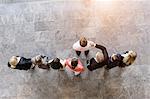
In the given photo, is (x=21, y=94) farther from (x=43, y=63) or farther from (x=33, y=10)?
(x=33, y=10)

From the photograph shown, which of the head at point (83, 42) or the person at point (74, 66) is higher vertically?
the head at point (83, 42)

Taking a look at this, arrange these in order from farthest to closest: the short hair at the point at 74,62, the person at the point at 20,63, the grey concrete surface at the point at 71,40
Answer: the grey concrete surface at the point at 71,40 → the person at the point at 20,63 → the short hair at the point at 74,62

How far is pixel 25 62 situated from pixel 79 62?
1011 millimetres

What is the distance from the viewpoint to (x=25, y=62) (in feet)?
20.4

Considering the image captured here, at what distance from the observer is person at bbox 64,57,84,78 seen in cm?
588

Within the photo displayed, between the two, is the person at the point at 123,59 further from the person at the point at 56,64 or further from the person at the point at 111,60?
the person at the point at 56,64

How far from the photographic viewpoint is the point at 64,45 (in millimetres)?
6824

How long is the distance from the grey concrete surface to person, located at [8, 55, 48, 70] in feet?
1.41

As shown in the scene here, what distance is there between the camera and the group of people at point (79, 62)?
5.95 metres

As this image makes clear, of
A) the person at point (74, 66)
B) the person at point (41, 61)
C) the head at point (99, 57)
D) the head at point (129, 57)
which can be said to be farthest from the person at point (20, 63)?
the head at point (129, 57)

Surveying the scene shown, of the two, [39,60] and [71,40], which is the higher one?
[71,40]

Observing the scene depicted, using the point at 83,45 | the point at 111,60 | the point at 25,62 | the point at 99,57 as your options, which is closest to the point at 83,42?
the point at 83,45

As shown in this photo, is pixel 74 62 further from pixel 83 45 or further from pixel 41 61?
pixel 41 61

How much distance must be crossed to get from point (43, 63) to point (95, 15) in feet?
5.23
